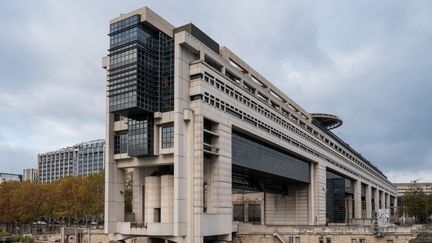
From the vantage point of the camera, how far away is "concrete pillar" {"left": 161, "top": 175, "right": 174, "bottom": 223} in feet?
217

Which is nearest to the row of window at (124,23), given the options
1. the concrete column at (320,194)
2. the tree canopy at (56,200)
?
the tree canopy at (56,200)

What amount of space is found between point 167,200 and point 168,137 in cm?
897

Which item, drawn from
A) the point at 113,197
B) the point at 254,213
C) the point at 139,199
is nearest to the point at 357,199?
the point at 254,213

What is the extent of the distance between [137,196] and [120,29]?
26.3 metres

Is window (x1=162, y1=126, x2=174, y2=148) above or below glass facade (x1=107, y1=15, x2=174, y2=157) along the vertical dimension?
below

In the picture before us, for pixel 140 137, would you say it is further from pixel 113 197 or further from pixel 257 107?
pixel 257 107

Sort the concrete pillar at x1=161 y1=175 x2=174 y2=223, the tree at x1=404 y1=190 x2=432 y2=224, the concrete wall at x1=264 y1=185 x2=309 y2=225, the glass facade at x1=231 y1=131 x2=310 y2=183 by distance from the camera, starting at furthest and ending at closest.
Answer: the tree at x1=404 y1=190 x2=432 y2=224 < the concrete wall at x1=264 y1=185 x2=309 y2=225 < the glass facade at x1=231 y1=131 x2=310 y2=183 < the concrete pillar at x1=161 y1=175 x2=174 y2=223

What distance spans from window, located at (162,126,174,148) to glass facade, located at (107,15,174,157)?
1733 mm

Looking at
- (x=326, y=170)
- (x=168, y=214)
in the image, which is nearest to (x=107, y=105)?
(x=168, y=214)

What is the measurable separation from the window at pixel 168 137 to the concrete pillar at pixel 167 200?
15.6 ft

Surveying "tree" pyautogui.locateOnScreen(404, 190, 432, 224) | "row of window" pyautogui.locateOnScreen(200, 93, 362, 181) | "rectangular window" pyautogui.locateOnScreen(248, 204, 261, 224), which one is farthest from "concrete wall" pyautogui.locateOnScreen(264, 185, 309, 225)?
"tree" pyautogui.locateOnScreen(404, 190, 432, 224)

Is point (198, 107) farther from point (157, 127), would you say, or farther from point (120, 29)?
point (120, 29)

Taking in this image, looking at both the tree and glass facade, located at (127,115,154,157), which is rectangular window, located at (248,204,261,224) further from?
the tree

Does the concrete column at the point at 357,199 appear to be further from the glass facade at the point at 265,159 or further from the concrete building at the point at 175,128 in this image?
the concrete building at the point at 175,128
